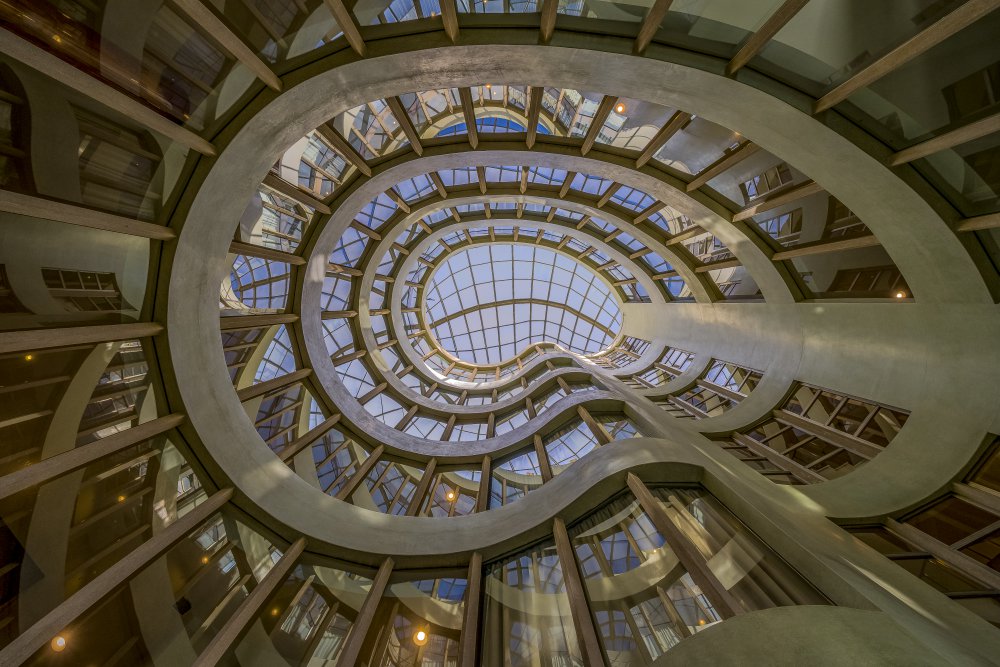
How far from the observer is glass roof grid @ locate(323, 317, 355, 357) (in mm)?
16578

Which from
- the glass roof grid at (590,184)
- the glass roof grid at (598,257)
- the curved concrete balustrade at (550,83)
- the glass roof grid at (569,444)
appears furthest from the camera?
the glass roof grid at (598,257)

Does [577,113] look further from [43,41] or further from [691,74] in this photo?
[43,41]

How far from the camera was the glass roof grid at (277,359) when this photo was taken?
11953 mm

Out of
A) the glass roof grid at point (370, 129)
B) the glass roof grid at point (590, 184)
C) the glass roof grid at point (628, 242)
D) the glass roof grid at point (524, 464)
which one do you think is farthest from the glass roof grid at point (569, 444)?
the glass roof grid at point (370, 129)

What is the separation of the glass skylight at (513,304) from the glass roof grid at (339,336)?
33.6 ft

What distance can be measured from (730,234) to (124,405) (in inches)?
573

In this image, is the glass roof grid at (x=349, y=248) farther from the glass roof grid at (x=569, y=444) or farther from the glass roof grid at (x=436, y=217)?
the glass roof grid at (x=569, y=444)

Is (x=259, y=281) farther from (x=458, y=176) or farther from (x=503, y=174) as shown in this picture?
(x=503, y=174)


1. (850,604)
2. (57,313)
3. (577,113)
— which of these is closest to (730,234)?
(577,113)

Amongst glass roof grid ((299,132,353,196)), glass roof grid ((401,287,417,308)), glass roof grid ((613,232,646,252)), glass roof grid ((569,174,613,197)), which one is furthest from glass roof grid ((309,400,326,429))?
glass roof grid ((613,232,646,252))

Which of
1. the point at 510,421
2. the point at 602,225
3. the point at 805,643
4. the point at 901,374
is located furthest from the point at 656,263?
the point at 805,643

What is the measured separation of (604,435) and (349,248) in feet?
39.2

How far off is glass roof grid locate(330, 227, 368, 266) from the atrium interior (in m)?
3.08

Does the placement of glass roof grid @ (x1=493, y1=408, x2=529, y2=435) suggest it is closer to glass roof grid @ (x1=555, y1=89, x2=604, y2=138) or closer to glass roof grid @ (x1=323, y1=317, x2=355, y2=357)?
glass roof grid @ (x1=323, y1=317, x2=355, y2=357)
